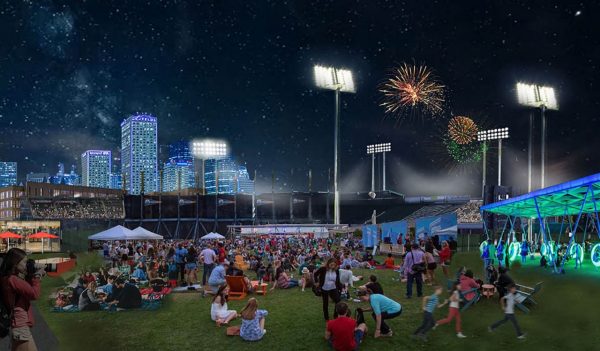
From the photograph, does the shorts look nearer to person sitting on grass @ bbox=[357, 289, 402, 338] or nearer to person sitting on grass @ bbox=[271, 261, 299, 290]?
person sitting on grass @ bbox=[357, 289, 402, 338]

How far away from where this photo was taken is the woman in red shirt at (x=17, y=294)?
5.97 meters

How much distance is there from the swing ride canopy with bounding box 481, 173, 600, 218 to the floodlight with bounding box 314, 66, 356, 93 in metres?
31.7

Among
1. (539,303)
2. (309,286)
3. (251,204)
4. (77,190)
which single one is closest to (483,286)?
(539,303)

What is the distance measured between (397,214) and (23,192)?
8895cm

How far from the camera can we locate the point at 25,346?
6.26 metres

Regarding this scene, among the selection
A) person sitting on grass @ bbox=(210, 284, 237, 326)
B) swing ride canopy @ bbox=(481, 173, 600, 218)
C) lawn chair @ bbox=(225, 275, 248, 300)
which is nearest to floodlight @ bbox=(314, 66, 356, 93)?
swing ride canopy @ bbox=(481, 173, 600, 218)

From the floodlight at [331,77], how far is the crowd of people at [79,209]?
3702cm

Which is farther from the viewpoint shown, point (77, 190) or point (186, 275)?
point (77, 190)

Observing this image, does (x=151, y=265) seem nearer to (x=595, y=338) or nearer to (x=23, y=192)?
(x=595, y=338)

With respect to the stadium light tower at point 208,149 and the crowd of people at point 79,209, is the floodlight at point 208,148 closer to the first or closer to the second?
the stadium light tower at point 208,149

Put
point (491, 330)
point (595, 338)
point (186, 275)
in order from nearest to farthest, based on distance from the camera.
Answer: point (595, 338) < point (491, 330) < point (186, 275)

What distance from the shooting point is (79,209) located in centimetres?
7100

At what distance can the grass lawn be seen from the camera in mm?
10070

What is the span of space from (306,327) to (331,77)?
48268 mm
